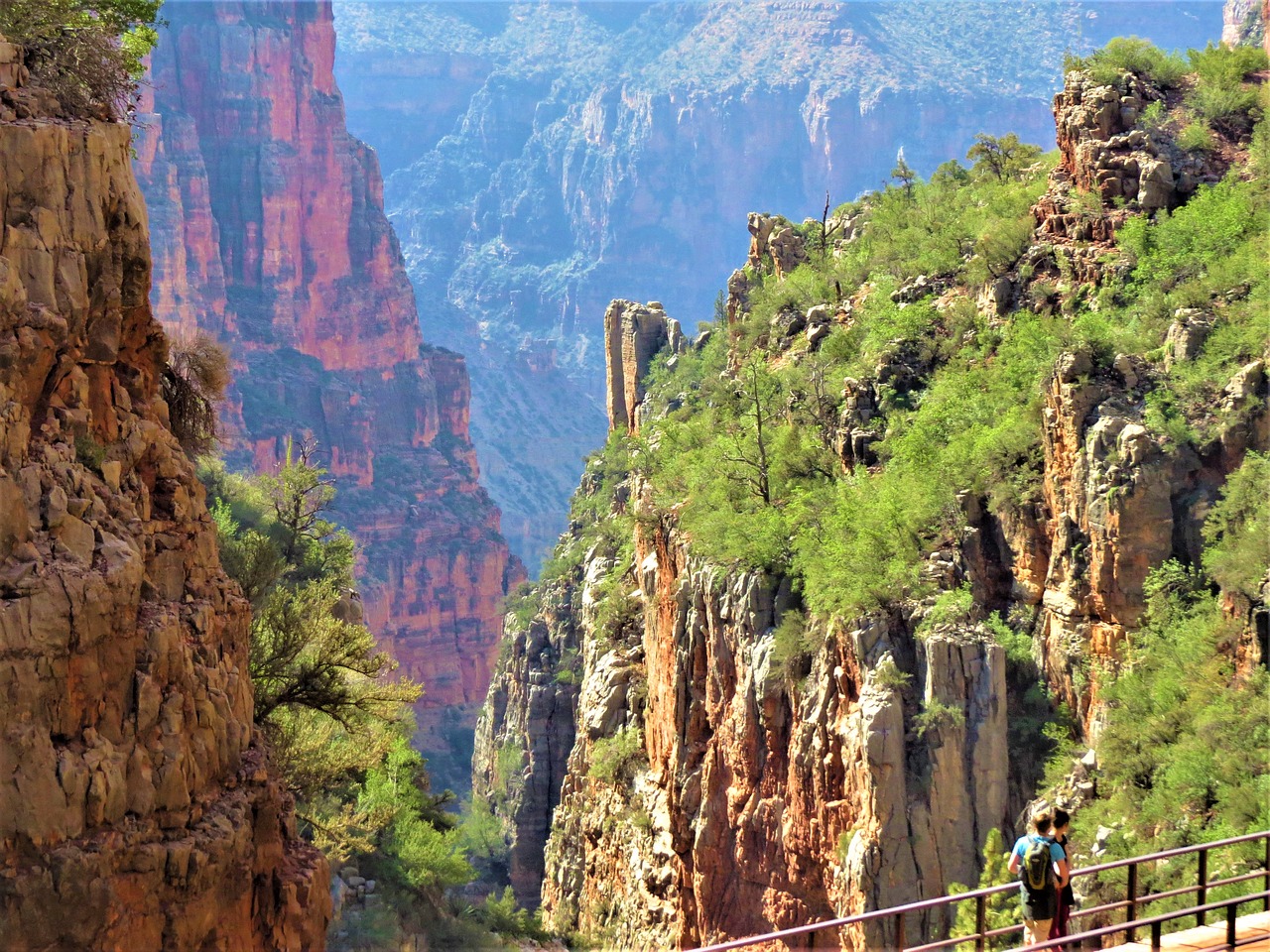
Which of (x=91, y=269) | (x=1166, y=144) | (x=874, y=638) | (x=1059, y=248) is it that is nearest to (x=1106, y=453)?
(x=874, y=638)

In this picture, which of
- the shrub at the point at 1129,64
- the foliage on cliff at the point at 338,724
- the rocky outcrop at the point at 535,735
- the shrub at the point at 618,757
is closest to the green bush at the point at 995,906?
the foliage on cliff at the point at 338,724

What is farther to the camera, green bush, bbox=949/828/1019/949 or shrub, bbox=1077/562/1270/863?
green bush, bbox=949/828/1019/949

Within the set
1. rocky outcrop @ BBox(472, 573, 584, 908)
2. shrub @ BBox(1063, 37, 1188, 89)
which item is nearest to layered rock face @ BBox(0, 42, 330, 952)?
shrub @ BBox(1063, 37, 1188, 89)

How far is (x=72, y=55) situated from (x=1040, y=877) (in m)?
12.3

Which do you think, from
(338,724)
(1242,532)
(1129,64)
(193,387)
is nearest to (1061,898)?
(1242,532)

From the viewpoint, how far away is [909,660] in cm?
2364

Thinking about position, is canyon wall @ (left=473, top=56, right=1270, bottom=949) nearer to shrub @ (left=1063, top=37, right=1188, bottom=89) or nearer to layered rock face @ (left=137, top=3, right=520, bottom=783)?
shrub @ (left=1063, top=37, right=1188, bottom=89)

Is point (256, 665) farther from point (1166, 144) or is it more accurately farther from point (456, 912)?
point (1166, 144)

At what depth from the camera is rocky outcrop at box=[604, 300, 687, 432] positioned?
58.1m

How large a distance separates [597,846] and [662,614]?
795 cm

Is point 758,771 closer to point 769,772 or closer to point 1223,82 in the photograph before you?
point 769,772

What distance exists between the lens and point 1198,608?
20938mm

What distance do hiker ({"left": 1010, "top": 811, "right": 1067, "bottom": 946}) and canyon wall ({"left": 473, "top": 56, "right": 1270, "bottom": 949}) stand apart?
8886 mm

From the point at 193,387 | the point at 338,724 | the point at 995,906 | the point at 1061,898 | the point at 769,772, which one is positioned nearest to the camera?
the point at 1061,898
